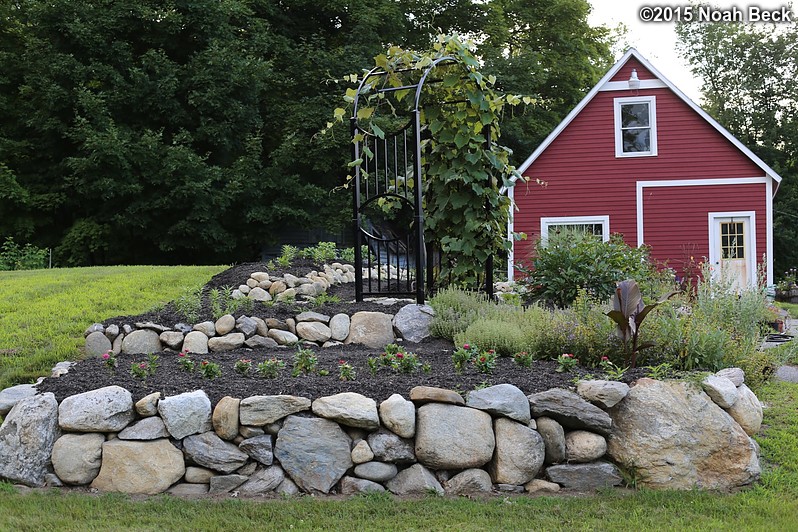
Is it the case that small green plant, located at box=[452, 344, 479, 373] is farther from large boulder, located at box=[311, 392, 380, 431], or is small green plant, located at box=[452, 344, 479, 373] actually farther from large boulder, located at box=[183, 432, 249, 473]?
large boulder, located at box=[183, 432, 249, 473]

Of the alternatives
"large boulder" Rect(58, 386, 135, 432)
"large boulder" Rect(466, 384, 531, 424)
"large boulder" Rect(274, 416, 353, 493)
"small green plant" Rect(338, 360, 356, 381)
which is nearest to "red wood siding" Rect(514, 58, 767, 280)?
"small green plant" Rect(338, 360, 356, 381)

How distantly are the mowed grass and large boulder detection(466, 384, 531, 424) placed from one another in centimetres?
378

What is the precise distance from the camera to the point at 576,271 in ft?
24.3

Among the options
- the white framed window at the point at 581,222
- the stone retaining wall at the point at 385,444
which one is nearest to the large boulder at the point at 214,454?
the stone retaining wall at the point at 385,444

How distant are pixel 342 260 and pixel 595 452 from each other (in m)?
6.00

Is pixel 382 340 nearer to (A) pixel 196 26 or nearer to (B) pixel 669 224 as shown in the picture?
(B) pixel 669 224

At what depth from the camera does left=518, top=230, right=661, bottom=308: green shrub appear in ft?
24.2

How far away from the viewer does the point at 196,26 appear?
656 inches

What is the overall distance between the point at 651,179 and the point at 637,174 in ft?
0.91

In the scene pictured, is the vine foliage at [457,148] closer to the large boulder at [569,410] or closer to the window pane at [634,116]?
the large boulder at [569,410]

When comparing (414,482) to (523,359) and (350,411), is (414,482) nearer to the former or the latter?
(350,411)

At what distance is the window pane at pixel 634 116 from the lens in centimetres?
1398

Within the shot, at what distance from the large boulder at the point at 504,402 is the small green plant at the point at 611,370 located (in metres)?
0.65

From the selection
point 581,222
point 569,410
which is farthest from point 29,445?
point 581,222
